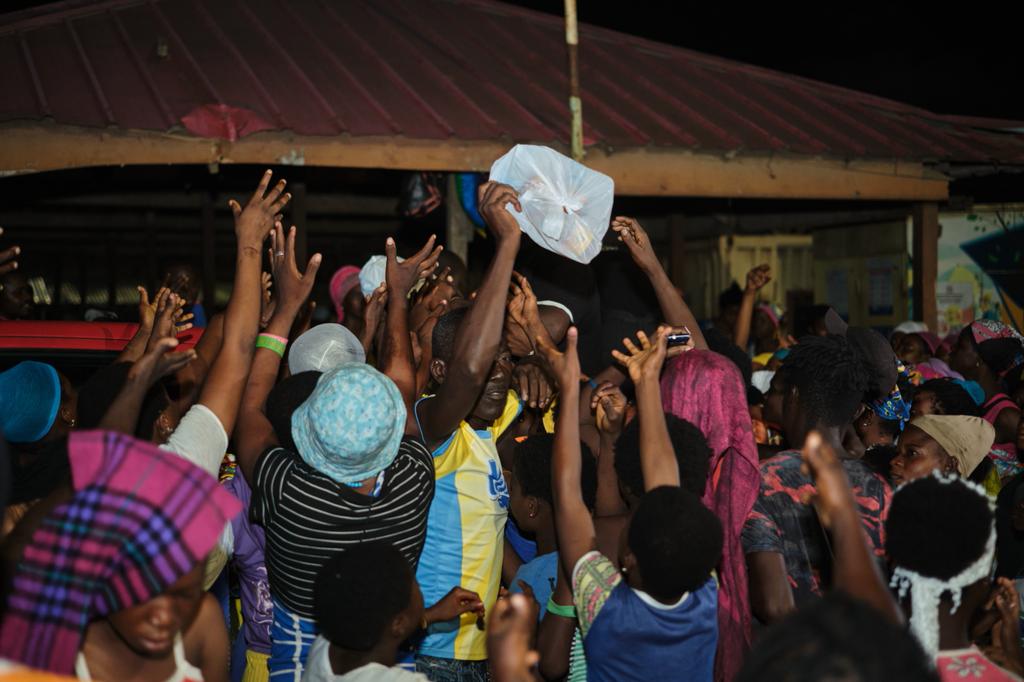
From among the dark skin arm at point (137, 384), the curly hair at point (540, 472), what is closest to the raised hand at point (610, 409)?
the curly hair at point (540, 472)

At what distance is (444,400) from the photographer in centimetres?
328

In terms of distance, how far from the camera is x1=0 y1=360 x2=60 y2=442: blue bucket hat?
10.8 feet

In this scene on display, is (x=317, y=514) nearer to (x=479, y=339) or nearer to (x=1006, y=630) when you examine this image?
(x=479, y=339)

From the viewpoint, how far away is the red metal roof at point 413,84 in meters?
6.18

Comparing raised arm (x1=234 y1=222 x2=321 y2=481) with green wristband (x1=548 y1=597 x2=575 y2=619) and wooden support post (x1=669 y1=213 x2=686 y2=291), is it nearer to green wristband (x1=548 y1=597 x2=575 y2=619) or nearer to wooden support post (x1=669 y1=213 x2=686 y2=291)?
green wristband (x1=548 y1=597 x2=575 y2=619)

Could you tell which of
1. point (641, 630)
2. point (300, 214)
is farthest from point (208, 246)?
point (641, 630)

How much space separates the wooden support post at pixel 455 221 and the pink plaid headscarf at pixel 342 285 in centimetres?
78

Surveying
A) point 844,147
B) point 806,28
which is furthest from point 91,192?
point 806,28

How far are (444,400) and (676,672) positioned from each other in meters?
1.17

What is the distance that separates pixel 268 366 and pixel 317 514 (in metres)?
0.78

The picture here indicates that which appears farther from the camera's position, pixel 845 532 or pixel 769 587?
pixel 769 587

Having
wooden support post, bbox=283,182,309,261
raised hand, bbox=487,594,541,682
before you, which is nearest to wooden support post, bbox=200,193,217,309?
wooden support post, bbox=283,182,309,261

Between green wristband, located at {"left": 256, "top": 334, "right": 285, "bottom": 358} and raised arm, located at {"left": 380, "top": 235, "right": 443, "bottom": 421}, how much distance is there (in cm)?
38

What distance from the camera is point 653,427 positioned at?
290cm
